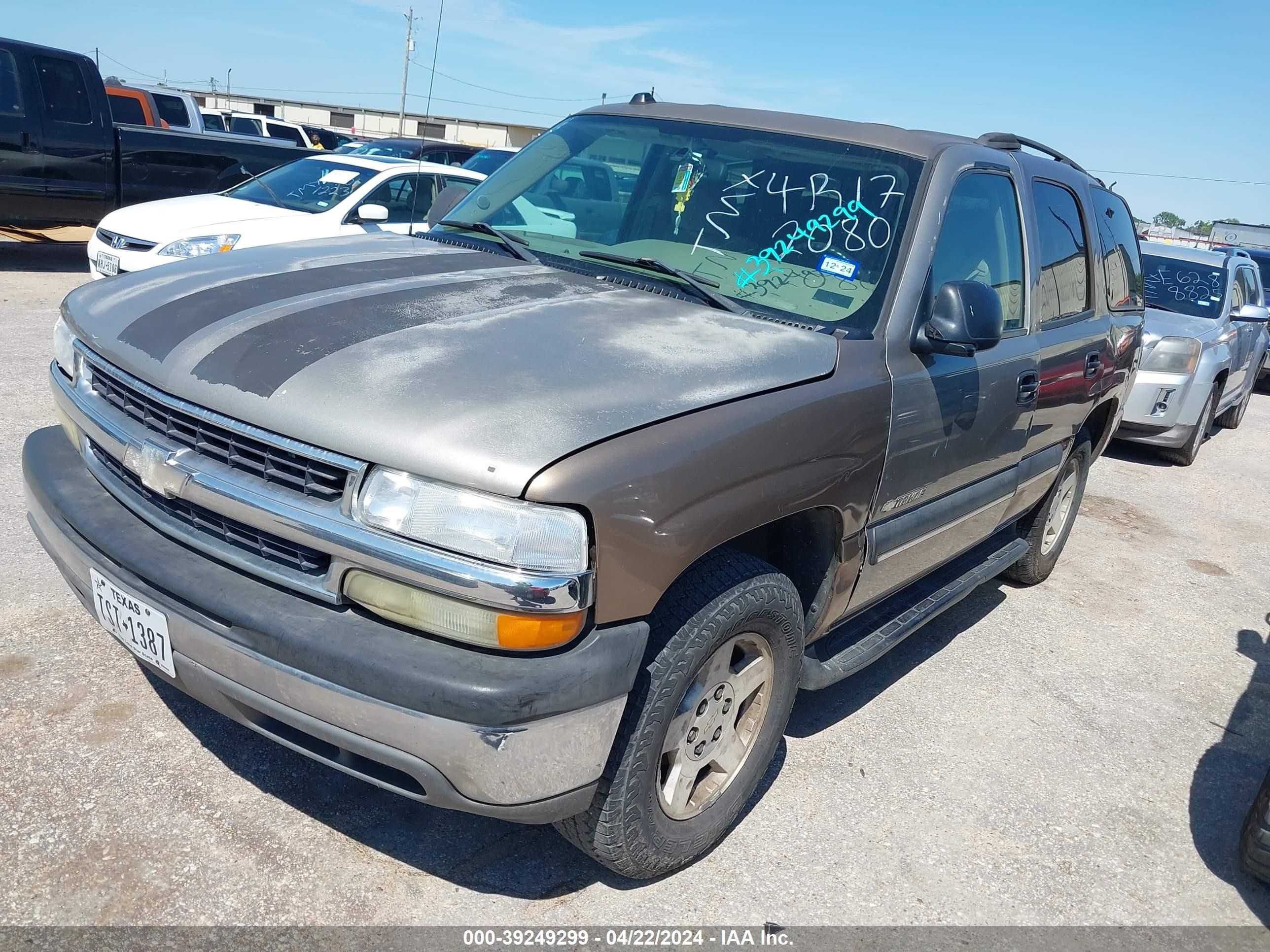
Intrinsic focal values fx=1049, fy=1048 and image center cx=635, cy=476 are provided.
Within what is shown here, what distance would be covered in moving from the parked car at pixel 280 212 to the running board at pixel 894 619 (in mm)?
5502

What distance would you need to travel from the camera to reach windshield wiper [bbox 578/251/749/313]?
315 cm

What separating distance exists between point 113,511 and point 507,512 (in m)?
1.20

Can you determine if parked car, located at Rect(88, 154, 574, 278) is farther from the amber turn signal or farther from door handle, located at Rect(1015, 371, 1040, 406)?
the amber turn signal

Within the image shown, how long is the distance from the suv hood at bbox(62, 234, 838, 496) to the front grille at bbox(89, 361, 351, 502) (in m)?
0.05

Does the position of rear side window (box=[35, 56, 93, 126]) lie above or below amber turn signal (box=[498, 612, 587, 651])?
above

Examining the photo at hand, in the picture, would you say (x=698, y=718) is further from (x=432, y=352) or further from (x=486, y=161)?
(x=486, y=161)

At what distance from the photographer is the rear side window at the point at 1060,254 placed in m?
4.14

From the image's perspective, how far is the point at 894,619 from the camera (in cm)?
363

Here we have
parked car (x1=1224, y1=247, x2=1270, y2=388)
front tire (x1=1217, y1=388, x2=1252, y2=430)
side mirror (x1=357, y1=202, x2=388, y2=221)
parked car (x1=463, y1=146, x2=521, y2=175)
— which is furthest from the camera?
parked car (x1=1224, y1=247, x2=1270, y2=388)

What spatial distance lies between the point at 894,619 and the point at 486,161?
1166 centimetres

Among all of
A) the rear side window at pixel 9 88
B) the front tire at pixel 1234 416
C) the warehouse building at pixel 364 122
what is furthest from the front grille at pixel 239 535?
the warehouse building at pixel 364 122

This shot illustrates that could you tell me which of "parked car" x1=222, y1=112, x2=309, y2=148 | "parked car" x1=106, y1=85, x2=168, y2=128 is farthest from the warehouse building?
"parked car" x1=106, y1=85, x2=168, y2=128

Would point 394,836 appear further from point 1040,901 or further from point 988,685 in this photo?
point 988,685

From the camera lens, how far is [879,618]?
3.64 metres
